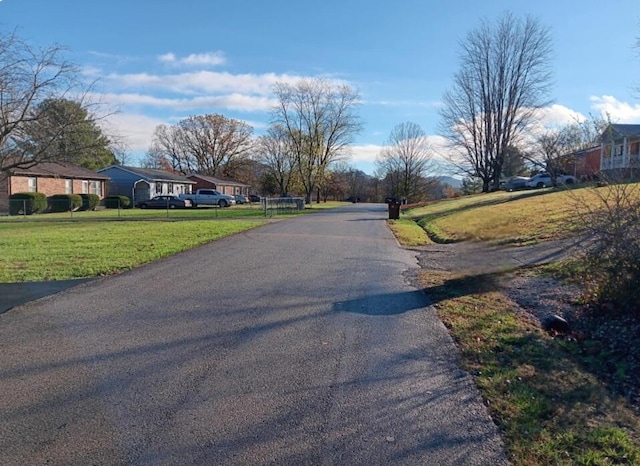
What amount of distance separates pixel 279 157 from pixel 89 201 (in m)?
35.0

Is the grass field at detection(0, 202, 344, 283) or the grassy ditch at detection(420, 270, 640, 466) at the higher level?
the grass field at detection(0, 202, 344, 283)

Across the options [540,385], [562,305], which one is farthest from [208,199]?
[540,385]

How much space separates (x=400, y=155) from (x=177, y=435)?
8880 centimetres

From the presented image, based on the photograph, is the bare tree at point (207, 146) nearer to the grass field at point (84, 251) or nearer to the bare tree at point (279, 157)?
the bare tree at point (279, 157)

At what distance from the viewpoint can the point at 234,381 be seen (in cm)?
421

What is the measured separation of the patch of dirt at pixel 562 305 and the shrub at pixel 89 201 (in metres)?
37.5

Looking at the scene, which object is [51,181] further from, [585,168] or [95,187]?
[585,168]

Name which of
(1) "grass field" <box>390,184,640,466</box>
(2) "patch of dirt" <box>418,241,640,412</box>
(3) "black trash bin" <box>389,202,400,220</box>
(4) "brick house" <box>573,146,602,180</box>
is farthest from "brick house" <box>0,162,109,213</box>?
(1) "grass field" <box>390,184,640,466</box>

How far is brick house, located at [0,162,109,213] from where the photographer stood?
3572 cm

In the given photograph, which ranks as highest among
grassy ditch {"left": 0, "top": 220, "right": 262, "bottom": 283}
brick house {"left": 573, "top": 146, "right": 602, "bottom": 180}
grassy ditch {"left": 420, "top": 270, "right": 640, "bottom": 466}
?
brick house {"left": 573, "top": 146, "right": 602, "bottom": 180}

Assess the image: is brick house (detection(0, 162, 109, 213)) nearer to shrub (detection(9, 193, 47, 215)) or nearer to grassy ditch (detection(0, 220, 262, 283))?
shrub (detection(9, 193, 47, 215))

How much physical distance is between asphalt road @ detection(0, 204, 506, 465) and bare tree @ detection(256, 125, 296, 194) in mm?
61192

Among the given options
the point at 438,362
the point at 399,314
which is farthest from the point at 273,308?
the point at 438,362

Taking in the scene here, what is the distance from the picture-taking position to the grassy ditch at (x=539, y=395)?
10.4ft
